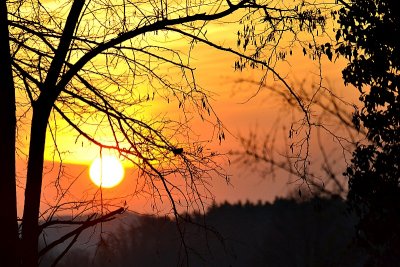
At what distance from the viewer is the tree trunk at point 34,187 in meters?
8.45

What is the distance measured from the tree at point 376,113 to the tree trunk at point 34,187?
827cm

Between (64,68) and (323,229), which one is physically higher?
(323,229)

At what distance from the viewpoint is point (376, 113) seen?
17688 millimetres

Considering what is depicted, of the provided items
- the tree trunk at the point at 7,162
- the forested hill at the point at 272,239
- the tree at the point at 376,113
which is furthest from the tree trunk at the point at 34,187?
the forested hill at the point at 272,239

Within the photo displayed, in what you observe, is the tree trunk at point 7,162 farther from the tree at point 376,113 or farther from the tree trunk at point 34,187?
the tree at point 376,113

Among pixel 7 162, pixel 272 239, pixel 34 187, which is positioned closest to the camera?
pixel 7 162

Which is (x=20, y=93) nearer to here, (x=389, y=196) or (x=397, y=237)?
(x=389, y=196)


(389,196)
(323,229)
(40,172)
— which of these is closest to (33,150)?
(40,172)

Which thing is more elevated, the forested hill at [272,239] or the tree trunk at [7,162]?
the forested hill at [272,239]

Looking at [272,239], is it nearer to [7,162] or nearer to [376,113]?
[376,113]

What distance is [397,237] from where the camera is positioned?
826 inches

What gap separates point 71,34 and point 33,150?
1288mm

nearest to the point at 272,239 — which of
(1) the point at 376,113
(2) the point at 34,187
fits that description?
(1) the point at 376,113

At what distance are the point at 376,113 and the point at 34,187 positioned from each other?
1075cm
